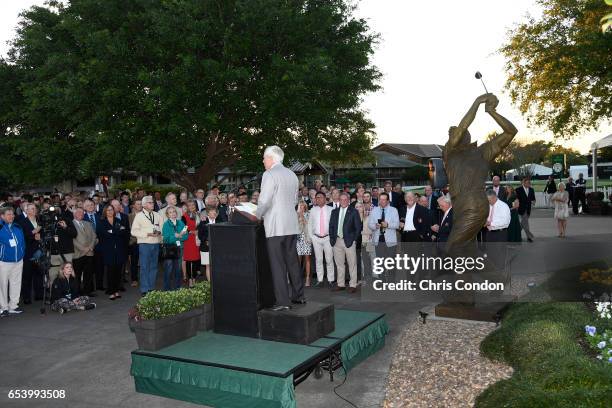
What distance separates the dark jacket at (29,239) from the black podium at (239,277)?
6030 millimetres

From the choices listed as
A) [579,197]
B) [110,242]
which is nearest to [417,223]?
[110,242]

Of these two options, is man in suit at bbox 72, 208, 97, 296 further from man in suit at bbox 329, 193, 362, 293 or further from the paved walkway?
man in suit at bbox 329, 193, 362, 293

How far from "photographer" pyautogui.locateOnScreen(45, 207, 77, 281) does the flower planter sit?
499 centimetres

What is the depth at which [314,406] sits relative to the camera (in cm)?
524

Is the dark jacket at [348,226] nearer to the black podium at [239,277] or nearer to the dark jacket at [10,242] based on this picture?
the black podium at [239,277]

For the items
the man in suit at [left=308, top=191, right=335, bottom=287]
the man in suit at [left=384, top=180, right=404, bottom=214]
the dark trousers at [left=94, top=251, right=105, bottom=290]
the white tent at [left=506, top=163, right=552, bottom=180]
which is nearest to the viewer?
the man in suit at [left=308, top=191, right=335, bottom=287]

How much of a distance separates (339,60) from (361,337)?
18541mm

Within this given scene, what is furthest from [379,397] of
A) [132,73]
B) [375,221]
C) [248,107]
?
[132,73]

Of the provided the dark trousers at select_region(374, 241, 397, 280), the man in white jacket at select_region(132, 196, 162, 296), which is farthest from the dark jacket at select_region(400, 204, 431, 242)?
the man in white jacket at select_region(132, 196, 162, 296)

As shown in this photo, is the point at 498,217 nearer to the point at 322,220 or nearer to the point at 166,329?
the point at 322,220

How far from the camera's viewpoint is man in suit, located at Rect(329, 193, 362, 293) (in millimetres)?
10484

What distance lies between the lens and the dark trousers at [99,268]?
11.1 m

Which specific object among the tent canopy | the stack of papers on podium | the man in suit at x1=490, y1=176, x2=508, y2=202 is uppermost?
the tent canopy

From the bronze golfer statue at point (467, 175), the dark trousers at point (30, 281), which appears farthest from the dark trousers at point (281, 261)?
the dark trousers at point (30, 281)
